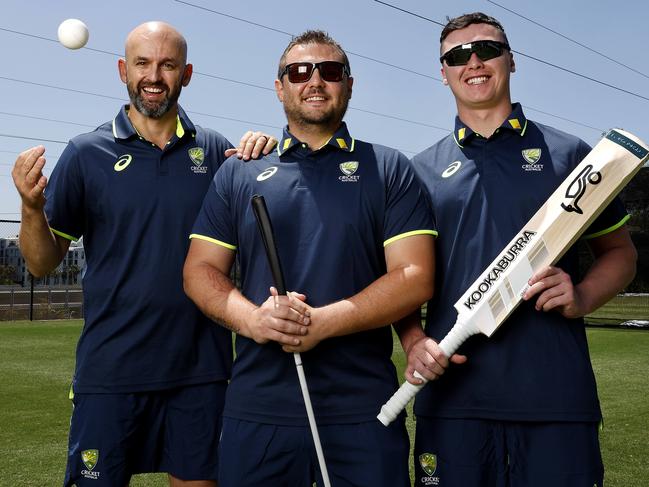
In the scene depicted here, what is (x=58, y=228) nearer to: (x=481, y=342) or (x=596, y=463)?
(x=481, y=342)

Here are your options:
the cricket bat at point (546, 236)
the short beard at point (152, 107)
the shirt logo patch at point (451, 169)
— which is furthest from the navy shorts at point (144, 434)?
the shirt logo patch at point (451, 169)

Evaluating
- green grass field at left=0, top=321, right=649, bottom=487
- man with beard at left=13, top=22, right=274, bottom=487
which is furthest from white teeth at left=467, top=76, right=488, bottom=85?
green grass field at left=0, top=321, right=649, bottom=487

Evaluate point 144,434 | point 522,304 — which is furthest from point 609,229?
point 144,434

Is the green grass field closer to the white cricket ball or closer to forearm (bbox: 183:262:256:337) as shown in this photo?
forearm (bbox: 183:262:256:337)

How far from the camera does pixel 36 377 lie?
884 centimetres

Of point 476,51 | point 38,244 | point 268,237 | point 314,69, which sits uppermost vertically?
point 476,51

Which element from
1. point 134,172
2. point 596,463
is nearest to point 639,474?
point 596,463

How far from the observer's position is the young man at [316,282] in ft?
7.80

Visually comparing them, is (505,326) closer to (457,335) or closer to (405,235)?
(457,335)

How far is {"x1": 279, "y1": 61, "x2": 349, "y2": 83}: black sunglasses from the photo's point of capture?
259cm

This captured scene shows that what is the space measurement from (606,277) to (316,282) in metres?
0.97

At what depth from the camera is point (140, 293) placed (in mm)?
2926

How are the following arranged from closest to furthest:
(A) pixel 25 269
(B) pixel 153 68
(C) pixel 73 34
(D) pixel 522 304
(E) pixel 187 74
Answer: (D) pixel 522 304
(B) pixel 153 68
(E) pixel 187 74
(C) pixel 73 34
(A) pixel 25 269

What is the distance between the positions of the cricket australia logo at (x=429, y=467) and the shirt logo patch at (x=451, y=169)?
924mm
